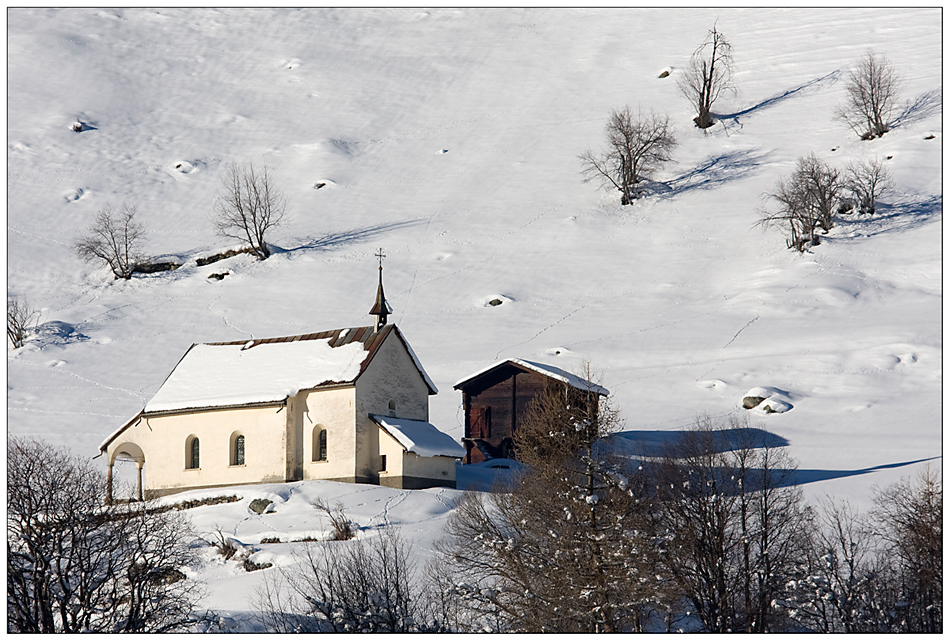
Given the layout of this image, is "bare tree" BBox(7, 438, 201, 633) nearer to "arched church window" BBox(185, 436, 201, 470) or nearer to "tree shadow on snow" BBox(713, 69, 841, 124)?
"arched church window" BBox(185, 436, 201, 470)

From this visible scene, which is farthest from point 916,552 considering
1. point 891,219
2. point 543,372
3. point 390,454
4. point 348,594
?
point 891,219

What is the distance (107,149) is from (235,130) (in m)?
13.7

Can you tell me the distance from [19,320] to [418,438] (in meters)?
42.0

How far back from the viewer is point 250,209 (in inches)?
3499

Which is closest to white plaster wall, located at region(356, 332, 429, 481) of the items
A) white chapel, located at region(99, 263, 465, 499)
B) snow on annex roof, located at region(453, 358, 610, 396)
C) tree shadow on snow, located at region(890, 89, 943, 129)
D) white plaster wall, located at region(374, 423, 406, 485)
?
white chapel, located at region(99, 263, 465, 499)

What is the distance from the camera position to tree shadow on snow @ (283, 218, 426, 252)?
87.6 metres

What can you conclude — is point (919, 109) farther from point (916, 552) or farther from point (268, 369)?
point (916, 552)

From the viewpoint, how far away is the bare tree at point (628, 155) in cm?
9112

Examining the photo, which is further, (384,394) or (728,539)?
(384,394)

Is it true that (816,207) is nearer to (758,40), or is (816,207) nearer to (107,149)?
(758,40)

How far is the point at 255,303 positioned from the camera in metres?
76.9

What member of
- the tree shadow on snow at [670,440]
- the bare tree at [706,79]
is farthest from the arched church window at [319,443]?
the bare tree at [706,79]

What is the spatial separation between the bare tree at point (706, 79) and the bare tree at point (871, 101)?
39.8ft

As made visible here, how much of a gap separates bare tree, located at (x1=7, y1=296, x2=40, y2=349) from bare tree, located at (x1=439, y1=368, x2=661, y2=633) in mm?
49738
